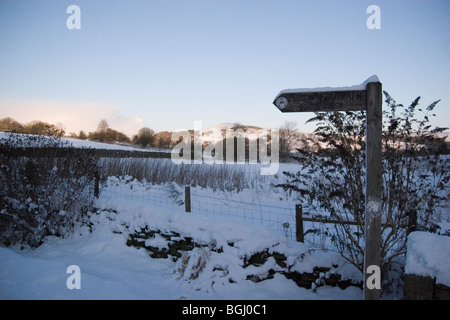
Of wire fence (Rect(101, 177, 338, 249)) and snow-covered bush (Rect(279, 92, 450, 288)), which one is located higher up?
snow-covered bush (Rect(279, 92, 450, 288))

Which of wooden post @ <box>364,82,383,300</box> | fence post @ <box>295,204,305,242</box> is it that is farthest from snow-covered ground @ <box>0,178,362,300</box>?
wooden post @ <box>364,82,383,300</box>

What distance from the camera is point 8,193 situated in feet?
20.5

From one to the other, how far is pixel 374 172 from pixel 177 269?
3.57 metres

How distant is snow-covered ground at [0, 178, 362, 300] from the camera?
161 inches

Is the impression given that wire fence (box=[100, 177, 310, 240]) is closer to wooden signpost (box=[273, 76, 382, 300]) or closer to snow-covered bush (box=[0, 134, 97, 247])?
snow-covered bush (box=[0, 134, 97, 247])

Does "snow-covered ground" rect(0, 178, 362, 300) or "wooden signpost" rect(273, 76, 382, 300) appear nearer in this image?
"wooden signpost" rect(273, 76, 382, 300)

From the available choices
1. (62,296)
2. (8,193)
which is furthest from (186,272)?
(8,193)

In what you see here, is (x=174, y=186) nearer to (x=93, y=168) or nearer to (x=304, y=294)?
(x=93, y=168)

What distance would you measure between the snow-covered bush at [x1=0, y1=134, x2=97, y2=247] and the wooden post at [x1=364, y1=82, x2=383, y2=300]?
6.25m

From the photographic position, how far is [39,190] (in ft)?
21.1

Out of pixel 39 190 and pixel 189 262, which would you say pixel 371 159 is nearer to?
pixel 189 262

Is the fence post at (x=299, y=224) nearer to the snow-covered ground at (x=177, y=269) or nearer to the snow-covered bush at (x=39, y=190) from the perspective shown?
the snow-covered ground at (x=177, y=269)

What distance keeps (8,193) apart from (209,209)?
4.55m

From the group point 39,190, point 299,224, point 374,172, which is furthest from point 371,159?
point 39,190
